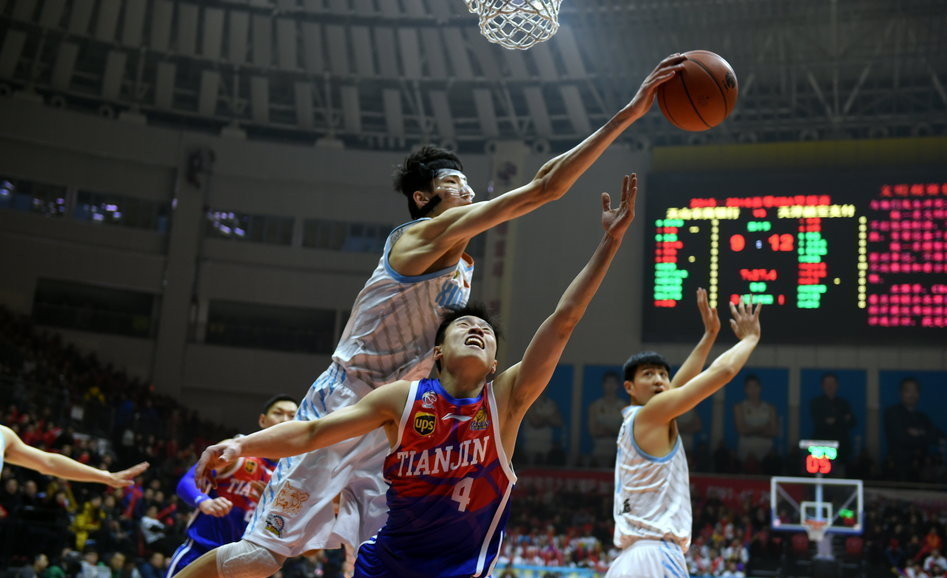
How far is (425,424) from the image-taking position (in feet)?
10.4

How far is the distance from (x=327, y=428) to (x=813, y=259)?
1269cm

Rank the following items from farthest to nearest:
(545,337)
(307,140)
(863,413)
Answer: (307,140) → (863,413) → (545,337)

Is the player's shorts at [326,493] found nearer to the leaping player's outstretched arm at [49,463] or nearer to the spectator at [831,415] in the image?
the leaping player's outstretched arm at [49,463]

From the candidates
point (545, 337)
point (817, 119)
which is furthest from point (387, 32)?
point (545, 337)

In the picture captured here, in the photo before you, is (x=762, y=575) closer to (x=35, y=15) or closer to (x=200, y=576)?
(x=200, y=576)

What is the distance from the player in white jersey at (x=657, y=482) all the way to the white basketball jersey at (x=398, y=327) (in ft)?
4.56

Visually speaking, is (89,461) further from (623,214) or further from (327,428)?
(623,214)

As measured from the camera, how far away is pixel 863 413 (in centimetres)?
1794

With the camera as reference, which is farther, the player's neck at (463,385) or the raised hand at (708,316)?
the raised hand at (708,316)

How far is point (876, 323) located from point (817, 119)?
5544 millimetres

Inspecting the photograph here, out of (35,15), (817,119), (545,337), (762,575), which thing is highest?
(35,15)

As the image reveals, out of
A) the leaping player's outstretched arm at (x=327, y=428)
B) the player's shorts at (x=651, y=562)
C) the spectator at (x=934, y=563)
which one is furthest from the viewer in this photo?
the spectator at (x=934, y=563)

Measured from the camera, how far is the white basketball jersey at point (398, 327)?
12.2 feet

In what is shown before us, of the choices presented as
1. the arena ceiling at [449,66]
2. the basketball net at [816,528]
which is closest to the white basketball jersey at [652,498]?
the basketball net at [816,528]
